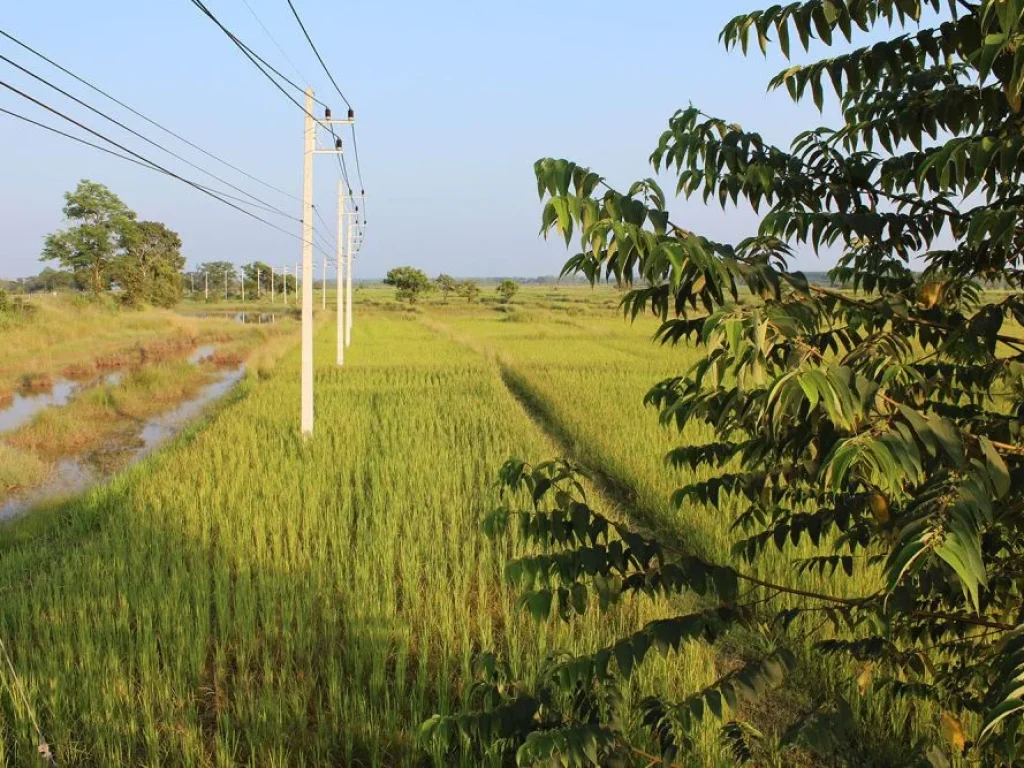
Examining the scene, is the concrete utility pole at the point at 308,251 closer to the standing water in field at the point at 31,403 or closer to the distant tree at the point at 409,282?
the standing water in field at the point at 31,403

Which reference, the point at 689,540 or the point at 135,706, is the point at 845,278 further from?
the point at 689,540

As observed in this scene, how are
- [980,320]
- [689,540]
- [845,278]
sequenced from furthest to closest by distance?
[689,540]
[845,278]
[980,320]

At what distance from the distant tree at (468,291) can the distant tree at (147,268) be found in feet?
107

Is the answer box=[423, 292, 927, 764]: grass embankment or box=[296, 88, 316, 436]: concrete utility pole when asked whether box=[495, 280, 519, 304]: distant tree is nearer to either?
box=[423, 292, 927, 764]: grass embankment

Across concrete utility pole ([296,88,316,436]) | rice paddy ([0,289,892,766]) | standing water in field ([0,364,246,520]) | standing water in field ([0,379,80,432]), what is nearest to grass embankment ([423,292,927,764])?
rice paddy ([0,289,892,766])

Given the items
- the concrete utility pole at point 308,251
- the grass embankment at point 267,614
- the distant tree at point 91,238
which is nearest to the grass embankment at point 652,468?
the grass embankment at point 267,614

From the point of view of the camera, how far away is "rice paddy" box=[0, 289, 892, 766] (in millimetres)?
3213

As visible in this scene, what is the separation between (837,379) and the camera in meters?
1.15

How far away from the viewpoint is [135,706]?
333 centimetres

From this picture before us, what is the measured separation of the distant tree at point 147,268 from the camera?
43281 mm

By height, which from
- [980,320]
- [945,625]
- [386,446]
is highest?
[980,320]

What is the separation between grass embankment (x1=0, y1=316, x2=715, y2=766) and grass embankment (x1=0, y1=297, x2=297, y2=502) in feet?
14.2

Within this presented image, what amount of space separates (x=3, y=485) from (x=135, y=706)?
7.74 m

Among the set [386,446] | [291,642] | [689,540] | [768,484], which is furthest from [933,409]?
[386,446]
